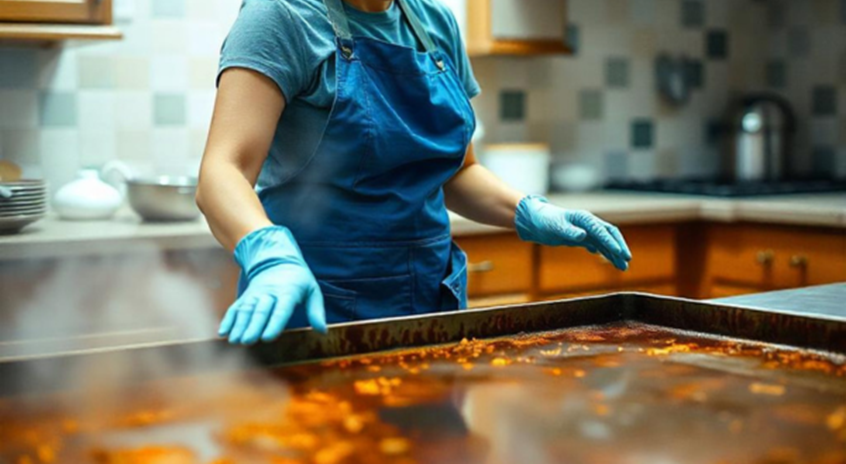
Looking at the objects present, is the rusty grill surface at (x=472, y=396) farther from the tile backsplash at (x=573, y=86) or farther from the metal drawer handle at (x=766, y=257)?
the tile backsplash at (x=573, y=86)

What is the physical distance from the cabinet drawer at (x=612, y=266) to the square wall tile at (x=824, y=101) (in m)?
1.22

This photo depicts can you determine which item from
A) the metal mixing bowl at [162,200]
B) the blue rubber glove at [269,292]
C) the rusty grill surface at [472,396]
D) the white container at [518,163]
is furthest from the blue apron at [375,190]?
the white container at [518,163]

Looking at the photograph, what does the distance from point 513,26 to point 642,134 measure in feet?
3.08

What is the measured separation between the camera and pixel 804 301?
160 cm

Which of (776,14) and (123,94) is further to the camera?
(776,14)

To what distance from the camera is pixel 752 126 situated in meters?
3.87

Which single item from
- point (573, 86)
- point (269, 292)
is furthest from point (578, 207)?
point (269, 292)

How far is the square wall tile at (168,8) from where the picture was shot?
3004mm

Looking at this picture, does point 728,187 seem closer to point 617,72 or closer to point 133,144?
point 617,72

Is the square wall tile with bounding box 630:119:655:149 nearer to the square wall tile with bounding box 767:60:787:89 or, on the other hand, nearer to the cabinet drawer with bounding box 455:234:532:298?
the square wall tile with bounding box 767:60:787:89

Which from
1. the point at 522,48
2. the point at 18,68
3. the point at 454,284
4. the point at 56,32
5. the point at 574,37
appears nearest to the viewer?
the point at 454,284

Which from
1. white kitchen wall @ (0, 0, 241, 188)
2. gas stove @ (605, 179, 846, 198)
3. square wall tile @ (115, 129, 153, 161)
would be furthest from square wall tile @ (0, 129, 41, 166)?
gas stove @ (605, 179, 846, 198)

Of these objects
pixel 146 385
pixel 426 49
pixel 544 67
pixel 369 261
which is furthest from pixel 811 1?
pixel 146 385

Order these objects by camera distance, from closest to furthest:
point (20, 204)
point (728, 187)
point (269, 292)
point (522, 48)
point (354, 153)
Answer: point (269, 292) → point (354, 153) → point (20, 204) → point (522, 48) → point (728, 187)
